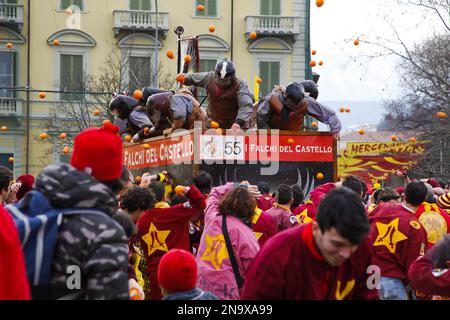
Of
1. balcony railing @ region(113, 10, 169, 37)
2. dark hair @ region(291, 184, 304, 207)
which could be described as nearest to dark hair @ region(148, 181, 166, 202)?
dark hair @ region(291, 184, 304, 207)

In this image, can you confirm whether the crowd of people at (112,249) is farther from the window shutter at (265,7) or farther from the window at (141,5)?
the window shutter at (265,7)

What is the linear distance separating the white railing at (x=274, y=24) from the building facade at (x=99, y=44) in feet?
0.15

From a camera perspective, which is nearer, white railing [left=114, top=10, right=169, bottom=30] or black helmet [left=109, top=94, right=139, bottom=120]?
black helmet [left=109, top=94, right=139, bottom=120]

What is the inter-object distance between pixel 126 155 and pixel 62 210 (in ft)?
41.4

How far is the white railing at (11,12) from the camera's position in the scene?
41000 millimetres

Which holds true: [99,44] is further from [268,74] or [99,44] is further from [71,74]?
[268,74]

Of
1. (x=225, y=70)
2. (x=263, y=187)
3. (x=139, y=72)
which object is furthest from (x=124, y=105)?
(x=139, y=72)

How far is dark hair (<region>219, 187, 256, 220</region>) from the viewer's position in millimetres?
7547

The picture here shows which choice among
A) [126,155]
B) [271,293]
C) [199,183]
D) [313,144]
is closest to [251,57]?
[126,155]

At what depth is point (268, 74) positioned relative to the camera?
4394cm

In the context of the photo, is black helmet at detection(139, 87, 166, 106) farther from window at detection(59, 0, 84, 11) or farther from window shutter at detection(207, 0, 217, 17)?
window shutter at detection(207, 0, 217, 17)

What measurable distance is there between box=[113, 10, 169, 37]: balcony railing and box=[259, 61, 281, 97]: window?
4788 mm

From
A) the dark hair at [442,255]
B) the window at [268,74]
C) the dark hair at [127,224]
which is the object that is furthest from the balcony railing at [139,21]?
the dark hair at [127,224]
